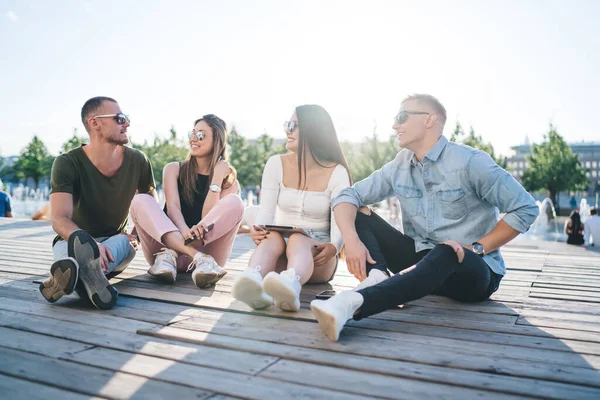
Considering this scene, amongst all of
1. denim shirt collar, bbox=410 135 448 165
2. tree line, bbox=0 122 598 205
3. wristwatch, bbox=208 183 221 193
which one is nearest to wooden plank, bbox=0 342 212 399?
denim shirt collar, bbox=410 135 448 165

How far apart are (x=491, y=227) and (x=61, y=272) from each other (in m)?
2.61

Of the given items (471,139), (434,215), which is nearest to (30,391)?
(434,215)

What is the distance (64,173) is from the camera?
3615mm

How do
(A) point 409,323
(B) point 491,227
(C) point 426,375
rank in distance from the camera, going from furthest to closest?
(B) point 491,227 < (A) point 409,323 < (C) point 426,375

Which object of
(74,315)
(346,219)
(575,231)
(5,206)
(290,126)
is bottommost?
(575,231)

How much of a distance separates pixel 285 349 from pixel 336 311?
0.29 m

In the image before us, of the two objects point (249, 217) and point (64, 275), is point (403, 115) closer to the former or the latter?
point (64, 275)

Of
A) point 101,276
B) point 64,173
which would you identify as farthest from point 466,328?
point 64,173

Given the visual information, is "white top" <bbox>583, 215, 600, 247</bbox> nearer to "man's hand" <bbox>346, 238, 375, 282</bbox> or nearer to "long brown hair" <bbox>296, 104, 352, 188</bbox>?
"long brown hair" <bbox>296, 104, 352, 188</bbox>

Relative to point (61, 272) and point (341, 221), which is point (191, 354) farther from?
point (341, 221)

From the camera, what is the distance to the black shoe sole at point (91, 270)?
294 cm

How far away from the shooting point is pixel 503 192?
9.87 ft

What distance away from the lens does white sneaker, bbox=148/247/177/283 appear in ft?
12.5

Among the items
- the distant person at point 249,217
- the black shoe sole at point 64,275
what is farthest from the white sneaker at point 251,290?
the distant person at point 249,217
